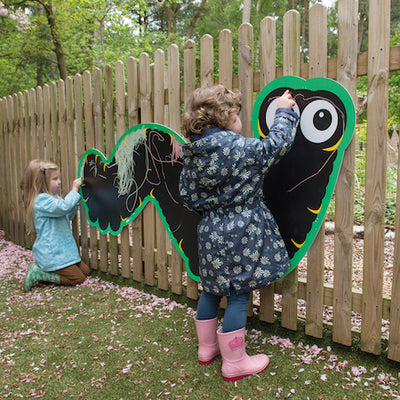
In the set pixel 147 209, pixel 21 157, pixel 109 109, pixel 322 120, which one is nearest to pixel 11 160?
pixel 21 157

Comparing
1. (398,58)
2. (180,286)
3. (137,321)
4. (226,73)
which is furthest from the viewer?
(180,286)

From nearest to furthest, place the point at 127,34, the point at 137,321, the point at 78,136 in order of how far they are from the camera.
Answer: the point at 137,321 → the point at 78,136 → the point at 127,34

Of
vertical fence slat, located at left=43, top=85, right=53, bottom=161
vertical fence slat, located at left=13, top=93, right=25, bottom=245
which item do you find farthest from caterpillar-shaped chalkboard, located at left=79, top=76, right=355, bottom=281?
vertical fence slat, located at left=13, top=93, right=25, bottom=245

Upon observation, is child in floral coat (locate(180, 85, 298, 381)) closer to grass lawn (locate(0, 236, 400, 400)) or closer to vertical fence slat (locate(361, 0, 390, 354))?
grass lawn (locate(0, 236, 400, 400))

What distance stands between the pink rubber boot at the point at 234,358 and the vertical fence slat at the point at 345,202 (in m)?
0.60

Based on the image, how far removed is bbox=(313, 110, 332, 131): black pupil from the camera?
7.39ft

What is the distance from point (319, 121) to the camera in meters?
2.29

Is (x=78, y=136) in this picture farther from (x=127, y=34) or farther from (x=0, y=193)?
(x=127, y=34)

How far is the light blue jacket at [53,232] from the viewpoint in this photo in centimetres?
382

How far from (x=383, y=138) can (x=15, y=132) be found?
4740mm

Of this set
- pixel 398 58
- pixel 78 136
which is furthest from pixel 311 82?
pixel 78 136

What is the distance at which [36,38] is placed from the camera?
35.5 ft

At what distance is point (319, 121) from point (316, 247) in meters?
0.77

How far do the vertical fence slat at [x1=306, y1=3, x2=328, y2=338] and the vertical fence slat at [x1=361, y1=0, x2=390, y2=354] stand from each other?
0.85 feet
